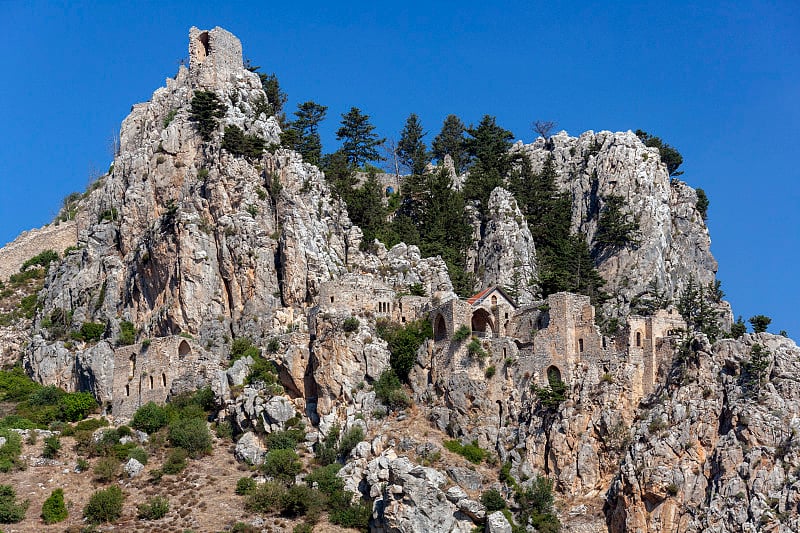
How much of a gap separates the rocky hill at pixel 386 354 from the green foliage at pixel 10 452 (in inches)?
19.5

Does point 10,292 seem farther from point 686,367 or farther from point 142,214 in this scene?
point 686,367

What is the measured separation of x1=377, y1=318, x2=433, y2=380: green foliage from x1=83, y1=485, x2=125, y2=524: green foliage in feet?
52.3

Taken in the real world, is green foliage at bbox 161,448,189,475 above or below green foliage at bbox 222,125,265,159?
below

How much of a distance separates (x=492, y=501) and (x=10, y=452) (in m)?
25.5

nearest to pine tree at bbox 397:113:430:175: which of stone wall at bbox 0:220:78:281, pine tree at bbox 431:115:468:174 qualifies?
pine tree at bbox 431:115:468:174

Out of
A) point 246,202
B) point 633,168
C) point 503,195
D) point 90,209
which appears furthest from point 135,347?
point 633,168

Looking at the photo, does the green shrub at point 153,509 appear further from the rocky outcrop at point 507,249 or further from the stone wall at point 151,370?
the rocky outcrop at point 507,249

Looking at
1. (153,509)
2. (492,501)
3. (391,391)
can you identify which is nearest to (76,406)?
→ (153,509)

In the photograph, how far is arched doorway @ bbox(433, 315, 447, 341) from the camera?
7212 cm

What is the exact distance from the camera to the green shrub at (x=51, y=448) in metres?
70.2

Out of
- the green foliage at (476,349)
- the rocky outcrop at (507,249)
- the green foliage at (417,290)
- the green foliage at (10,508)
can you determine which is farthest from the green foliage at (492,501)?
the green foliage at (10,508)

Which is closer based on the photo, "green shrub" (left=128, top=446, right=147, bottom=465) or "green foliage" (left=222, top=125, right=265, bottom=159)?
"green shrub" (left=128, top=446, right=147, bottom=465)

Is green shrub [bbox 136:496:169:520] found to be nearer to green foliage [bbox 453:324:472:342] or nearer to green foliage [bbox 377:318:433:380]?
green foliage [bbox 377:318:433:380]

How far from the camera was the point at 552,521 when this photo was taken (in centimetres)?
6316
